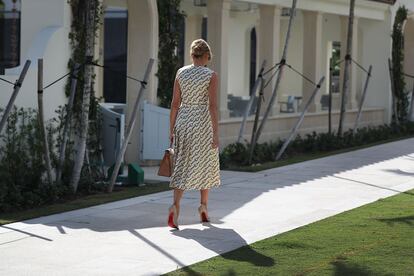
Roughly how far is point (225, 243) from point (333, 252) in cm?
101

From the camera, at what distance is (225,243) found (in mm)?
7910

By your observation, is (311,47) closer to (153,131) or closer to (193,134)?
(153,131)

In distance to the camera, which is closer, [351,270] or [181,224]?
[351,270]

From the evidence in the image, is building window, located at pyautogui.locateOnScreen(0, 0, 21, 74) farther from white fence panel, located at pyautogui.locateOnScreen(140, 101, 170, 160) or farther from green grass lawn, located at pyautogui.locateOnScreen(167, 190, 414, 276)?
green grass lawn, located at pyautogui.locateOnScreen(167, 190, 414, 276)

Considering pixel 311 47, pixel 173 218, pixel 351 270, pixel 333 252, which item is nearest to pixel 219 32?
pixel 311 47

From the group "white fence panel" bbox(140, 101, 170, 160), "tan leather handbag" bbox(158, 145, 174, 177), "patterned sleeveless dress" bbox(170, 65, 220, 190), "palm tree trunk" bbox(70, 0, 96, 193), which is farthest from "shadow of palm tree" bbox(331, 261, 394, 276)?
"white fence panel" bbox(140, 101, 170, 160)

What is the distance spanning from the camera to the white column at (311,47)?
64.6 ft

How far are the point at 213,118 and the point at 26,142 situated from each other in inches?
120

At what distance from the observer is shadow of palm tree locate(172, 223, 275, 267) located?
7207mm

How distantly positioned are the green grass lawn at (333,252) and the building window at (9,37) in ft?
23.7

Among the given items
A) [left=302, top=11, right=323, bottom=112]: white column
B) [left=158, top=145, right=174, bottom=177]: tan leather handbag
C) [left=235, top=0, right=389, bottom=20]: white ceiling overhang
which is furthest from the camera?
[left=302, top=11, right=323, bottom=112]: white column

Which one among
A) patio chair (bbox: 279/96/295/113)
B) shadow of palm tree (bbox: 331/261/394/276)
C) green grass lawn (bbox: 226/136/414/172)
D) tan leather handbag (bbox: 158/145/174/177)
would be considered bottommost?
green grass lawn (bbox: 226/136/414/172)

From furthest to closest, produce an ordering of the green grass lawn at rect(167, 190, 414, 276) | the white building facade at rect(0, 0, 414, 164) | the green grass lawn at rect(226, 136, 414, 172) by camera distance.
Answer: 1. the green grass lawn at rect(226, 136, 414, 172)
2. the white building facade at rect(0, 0, 414, 164)
3. the green grass lawn at rect(167, 190, 414, 276)

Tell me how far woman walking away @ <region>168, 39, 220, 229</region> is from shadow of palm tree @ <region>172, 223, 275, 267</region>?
1.05ft
